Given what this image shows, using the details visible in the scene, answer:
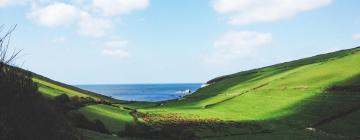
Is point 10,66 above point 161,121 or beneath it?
above

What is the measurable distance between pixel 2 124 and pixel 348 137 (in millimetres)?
53811

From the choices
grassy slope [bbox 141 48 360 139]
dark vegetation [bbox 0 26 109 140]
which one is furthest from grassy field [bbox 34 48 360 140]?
dark vegetation [bbox 0 26 109 140]

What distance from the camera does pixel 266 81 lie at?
433 feet

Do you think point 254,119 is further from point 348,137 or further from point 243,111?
point 348,137

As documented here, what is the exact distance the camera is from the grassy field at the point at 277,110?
2744 inches

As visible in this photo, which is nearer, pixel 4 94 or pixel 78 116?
pixel 4 94

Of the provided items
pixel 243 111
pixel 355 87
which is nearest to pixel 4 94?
pixel 243 111

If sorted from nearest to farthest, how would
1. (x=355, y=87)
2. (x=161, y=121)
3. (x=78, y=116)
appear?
(x=78, y=116), (x=161, y=121), (x=355, y=87)

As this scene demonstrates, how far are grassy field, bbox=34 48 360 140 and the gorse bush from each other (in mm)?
19238

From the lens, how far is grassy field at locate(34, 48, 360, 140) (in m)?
69.7

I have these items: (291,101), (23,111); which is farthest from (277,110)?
(23,111)

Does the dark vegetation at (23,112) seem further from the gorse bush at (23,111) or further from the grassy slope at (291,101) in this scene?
the grassy slope at (291,101)

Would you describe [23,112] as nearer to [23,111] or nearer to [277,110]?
[23,111]

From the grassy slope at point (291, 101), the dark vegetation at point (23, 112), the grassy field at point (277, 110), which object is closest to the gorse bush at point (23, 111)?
the dark vegetation at point (23, 112)
